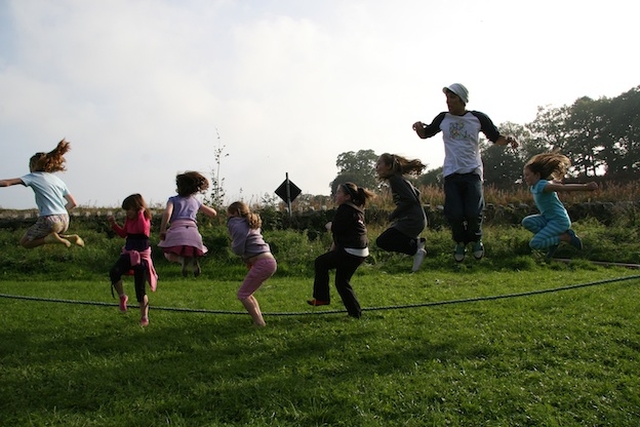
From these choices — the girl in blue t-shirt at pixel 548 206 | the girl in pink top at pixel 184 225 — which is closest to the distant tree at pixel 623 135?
the girl in blue t-shirt at pixel 548 206

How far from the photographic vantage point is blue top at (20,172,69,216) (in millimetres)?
6406

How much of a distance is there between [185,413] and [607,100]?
34172mm

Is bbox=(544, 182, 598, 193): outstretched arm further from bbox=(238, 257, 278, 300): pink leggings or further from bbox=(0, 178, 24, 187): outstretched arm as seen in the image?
bbox=(0, 178, 24, 187): outstretched arm

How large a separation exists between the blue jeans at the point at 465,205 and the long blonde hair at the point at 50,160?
4.62m

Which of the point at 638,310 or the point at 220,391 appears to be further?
the point at 638,310

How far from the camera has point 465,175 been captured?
20.0ft

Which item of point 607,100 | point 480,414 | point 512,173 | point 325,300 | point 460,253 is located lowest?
point 480,414

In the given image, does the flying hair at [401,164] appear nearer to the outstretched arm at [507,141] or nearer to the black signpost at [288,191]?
the outstretched arm at [507,141]

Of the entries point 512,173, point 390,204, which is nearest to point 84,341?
point 390,204

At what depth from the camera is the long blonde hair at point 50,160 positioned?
6539 mm

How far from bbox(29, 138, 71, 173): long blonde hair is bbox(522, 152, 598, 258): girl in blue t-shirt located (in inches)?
215

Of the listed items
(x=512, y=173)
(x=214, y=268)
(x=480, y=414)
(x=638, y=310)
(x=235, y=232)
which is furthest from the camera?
(x=512, y=173)

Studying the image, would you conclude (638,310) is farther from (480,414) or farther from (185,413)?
(185,413)

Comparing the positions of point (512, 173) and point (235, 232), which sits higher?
point (512, 173)
